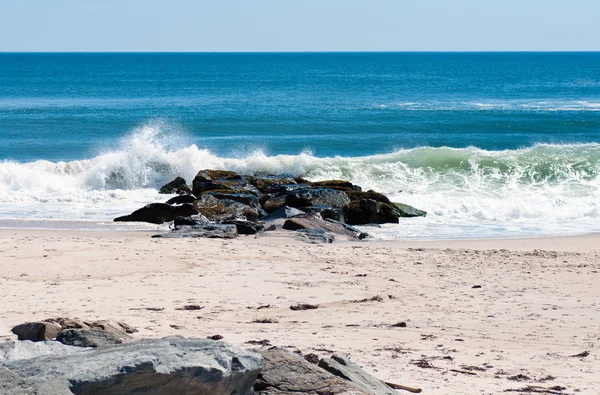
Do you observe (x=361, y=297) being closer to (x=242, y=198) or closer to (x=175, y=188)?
(x=242, y=198)

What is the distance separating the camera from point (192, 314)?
994 centimetres

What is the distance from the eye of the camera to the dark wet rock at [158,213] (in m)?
18.1

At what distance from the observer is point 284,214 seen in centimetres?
1816

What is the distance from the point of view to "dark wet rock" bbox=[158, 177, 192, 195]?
22734mm

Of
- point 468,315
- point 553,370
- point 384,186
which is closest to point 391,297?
point 468,315

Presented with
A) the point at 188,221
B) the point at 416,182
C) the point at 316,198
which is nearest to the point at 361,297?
the point at 188,221

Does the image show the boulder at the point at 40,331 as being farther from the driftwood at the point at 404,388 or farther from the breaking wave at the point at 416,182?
the breaking wave at the point at 416,182

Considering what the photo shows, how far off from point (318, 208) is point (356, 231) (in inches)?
62.4

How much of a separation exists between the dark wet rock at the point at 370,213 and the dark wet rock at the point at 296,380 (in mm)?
12066

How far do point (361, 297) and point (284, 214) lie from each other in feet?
23.4

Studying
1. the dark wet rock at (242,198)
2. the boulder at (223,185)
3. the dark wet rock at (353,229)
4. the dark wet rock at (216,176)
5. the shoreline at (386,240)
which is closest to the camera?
the shoreline at (386,240)

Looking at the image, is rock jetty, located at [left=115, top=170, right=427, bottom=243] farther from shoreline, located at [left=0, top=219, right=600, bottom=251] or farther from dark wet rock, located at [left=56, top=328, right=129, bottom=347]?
dark wet rock, located at [left=56, top=328, right=129, bottom=347]

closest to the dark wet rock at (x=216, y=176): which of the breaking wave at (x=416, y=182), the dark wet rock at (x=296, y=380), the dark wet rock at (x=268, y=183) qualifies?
the dark wet rock at (x=268, y=183)

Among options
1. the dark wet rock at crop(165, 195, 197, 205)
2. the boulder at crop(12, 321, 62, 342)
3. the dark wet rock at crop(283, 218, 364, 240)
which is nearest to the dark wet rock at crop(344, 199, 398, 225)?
the dark wet rock at crop(283, 218, 364, 240)
